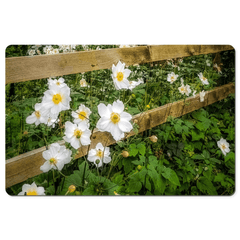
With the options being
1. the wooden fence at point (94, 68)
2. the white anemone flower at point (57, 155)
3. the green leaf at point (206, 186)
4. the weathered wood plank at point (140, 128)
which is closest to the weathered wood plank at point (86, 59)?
the wooden fence at point (94, 68)

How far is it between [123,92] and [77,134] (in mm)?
418

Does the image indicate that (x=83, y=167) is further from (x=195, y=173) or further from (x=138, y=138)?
(x=195, y=173)

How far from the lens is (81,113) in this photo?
1305 mm

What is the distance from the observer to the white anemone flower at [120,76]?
50.9 inches

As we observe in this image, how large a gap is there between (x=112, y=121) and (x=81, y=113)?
240mm

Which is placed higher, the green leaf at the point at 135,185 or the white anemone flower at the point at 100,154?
the white anemone flower at the point at 100,154

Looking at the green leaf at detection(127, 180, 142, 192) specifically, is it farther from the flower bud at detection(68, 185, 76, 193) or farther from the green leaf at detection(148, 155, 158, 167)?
the flower bud at detection(68, 185, 76, 193)

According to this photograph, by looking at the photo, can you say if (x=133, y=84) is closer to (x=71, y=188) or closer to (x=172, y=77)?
(x=172, y=77)

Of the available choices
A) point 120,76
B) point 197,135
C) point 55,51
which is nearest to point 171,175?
point 197,135

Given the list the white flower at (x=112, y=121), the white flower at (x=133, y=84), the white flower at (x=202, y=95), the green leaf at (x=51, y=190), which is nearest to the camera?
the white flower at (x=112, y=121)

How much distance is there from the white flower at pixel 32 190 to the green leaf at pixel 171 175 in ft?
2.53

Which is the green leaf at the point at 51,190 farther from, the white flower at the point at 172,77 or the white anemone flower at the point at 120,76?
the white flower at the point at 172,77

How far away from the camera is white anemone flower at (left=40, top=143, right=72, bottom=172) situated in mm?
1236
